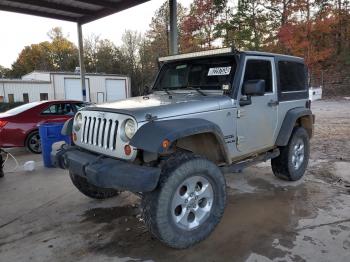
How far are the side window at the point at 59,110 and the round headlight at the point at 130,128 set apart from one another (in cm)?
→ 596

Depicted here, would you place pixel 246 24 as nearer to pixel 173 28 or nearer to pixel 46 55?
pixel 173 28

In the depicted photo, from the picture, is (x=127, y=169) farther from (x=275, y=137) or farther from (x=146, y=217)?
(x=275, y=137)

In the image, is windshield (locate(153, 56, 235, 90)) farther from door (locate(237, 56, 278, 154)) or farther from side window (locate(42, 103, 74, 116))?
side window (locate(42, 103, 74, 116))

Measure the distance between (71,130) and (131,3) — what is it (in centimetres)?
713

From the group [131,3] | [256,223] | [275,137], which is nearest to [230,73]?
[275,137]

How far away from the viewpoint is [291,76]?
5160mm

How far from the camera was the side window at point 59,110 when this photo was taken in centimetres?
850

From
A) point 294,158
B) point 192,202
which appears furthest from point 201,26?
point 192,202

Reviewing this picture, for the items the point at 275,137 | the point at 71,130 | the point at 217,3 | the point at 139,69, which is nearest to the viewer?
the point at 71,130

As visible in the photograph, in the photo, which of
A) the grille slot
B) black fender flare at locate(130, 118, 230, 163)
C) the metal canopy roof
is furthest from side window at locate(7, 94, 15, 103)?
black fender flare at locate(130, 118, 230, 163)

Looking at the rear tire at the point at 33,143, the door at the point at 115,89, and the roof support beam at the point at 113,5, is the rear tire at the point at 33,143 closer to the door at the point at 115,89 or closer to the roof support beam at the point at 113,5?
the roof support beam at the point at 113,5

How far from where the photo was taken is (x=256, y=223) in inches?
151

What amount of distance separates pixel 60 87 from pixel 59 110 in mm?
22706

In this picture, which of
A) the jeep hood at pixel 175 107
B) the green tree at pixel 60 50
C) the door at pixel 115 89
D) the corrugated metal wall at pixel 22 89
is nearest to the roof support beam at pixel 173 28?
the jeep hood at pixel 175 107
